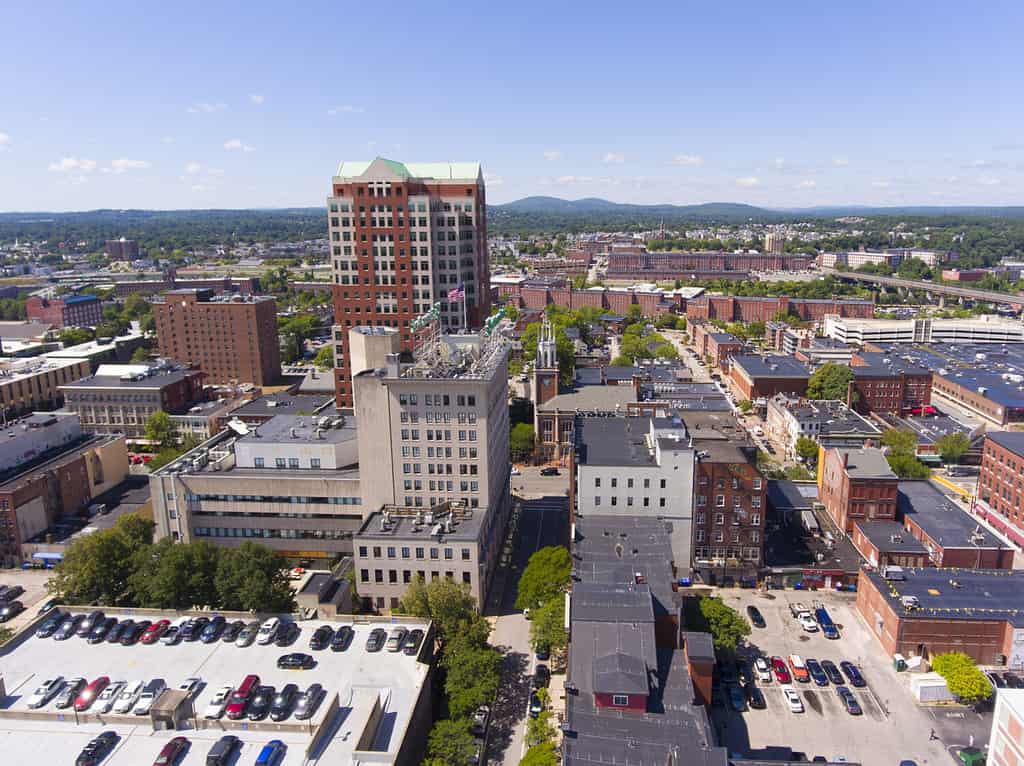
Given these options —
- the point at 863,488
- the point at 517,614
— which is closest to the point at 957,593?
the point at 863,488

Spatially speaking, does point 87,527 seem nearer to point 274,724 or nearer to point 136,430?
point 136,430

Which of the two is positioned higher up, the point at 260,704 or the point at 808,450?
the point at 260,704

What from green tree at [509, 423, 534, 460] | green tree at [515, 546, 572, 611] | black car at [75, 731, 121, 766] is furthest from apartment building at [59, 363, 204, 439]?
black car at [75, 731, 121, 766]

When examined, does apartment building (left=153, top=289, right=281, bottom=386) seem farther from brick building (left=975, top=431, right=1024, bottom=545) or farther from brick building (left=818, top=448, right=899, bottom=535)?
brick building (left=975, top=431, right=1024, bottom=545)

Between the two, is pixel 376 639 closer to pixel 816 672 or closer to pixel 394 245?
pixel 816 672

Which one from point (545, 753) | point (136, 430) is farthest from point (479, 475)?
point (136, 430)

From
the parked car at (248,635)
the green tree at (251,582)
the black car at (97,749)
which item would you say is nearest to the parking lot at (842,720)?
the parked car at (248,635)
